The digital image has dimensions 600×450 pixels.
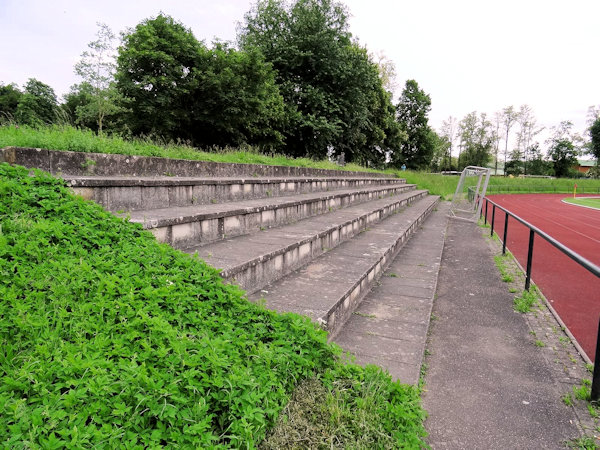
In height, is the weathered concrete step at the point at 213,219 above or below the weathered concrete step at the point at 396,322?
above

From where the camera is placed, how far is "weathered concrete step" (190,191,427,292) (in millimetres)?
2830

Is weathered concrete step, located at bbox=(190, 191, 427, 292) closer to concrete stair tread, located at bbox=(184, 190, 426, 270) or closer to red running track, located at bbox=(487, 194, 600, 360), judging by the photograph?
concrete stair tread, located at bbox=(184, 190, 426, 270)

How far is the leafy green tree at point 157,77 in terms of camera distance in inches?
728

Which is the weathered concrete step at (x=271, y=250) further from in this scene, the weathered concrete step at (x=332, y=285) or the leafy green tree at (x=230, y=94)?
the leafy green tree at (x=230, y=94)

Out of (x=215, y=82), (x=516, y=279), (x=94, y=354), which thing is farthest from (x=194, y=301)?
(x=215, y=82)

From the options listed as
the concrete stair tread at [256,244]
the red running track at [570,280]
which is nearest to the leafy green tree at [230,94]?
the red running track at [570,280]

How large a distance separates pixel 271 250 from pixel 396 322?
1.36 metres

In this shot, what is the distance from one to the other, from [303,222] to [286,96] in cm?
2093

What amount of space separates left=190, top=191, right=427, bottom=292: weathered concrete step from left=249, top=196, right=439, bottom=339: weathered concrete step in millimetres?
111

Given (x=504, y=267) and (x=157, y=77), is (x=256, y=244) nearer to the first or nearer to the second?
(x=504, y=267)

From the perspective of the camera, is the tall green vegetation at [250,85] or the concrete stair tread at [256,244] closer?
the concrete stair tread at [256,244]

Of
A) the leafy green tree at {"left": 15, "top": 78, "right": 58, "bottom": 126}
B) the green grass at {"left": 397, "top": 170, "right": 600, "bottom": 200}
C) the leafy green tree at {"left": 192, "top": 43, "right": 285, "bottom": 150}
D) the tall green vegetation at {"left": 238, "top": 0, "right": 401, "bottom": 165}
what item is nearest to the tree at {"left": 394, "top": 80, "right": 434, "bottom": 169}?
the green grass at {"left": 397, "top": 170, "right": 600, "bottom": 200}

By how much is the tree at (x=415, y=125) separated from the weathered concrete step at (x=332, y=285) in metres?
48.3

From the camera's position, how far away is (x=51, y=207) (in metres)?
2.42
